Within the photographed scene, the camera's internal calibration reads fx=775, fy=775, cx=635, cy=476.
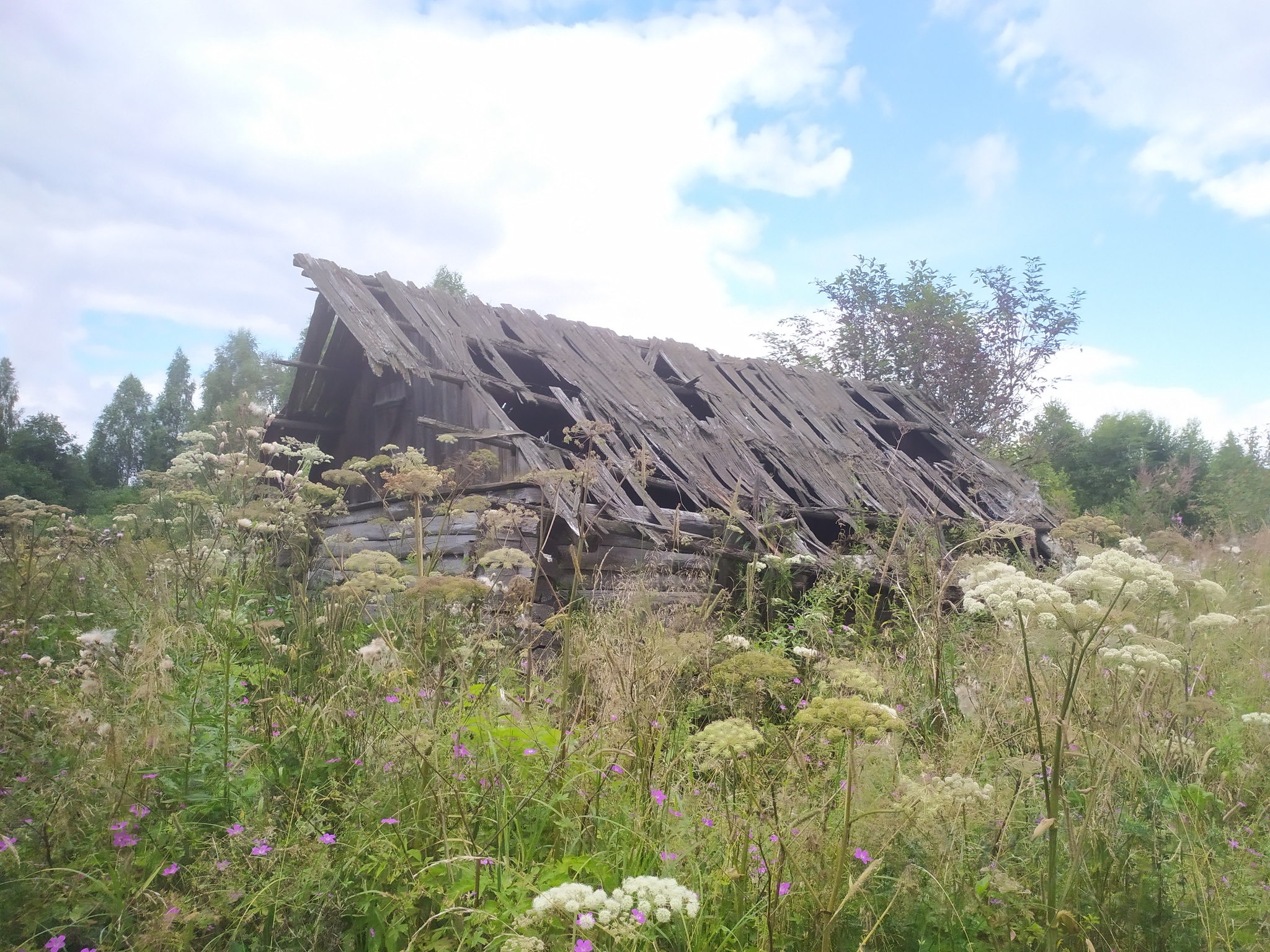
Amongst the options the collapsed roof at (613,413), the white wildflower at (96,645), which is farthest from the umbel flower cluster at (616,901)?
the collapsed roof at (613,413)

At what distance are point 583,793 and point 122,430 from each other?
174 ft

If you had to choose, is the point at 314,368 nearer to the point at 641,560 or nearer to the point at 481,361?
the point at 481,361

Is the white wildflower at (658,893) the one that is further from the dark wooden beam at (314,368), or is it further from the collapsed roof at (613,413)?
the dark wooden beam at (314,368)

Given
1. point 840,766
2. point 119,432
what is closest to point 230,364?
point 119,432

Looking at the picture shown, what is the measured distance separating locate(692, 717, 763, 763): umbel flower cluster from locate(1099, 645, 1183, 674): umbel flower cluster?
129cm

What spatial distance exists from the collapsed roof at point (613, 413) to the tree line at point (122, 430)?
19.8 m

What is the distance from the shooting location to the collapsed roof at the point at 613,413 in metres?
8.60

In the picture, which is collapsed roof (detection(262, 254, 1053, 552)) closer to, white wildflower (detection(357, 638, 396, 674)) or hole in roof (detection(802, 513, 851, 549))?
hole in roof (detection(802, 513, 851, 549))

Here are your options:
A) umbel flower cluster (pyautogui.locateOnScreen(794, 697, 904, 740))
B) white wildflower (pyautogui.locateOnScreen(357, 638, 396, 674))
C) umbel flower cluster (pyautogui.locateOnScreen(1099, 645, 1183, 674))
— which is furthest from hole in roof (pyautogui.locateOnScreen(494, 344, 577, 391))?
umbel flower cluster (pyautogui.locateOnScreen(794, 697, 904, 740))

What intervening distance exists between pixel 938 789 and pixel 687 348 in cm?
1145

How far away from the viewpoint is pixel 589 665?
3609mm

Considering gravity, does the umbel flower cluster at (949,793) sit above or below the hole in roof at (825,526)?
below

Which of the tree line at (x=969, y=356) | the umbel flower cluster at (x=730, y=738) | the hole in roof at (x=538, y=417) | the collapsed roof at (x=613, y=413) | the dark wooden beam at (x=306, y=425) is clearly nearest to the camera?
the umbel flower cluster at (x=730, y=738)

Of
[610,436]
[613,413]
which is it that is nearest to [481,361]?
[613,413]
